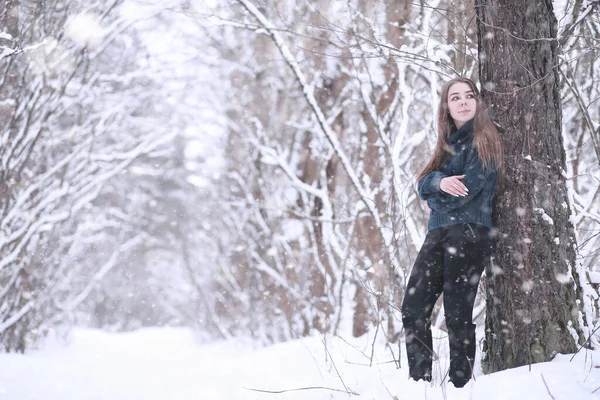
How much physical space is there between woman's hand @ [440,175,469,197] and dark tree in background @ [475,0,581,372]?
27 cm

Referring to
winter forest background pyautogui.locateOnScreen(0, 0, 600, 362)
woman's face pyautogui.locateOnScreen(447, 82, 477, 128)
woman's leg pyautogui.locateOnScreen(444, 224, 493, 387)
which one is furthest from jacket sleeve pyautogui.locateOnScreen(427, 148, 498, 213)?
winter forest background pyautogui.locateOnScreen(0, 0, 600, 362)

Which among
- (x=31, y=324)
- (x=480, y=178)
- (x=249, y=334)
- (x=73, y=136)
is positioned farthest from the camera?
(x=249, y=334)

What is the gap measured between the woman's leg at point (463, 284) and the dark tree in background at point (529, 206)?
11 centimetres

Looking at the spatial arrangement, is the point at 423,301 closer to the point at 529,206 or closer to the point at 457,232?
the point at 457,232

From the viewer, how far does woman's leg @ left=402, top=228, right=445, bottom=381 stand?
3.10 m

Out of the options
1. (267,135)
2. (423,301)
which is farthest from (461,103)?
(267,135)

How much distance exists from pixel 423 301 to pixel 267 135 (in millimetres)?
6028

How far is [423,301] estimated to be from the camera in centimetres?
314

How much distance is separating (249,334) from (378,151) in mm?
4684

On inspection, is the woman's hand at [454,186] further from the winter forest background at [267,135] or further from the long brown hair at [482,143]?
the winter forest background at [267,135]

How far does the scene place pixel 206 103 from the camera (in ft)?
35.8

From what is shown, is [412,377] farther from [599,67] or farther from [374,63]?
[374,63]

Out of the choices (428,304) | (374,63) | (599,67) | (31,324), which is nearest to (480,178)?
(428,304)

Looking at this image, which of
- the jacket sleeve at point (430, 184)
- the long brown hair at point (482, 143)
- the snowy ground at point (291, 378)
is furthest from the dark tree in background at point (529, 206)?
the jacket sleeve at point (430, 184)
